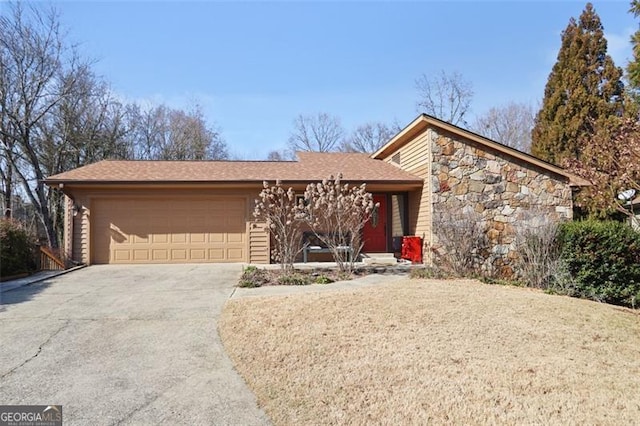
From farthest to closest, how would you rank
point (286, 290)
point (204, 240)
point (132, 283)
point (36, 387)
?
point (204, 240) < point (132, 283) < point (286, 290) < point (36, 387)

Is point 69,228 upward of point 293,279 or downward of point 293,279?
upward

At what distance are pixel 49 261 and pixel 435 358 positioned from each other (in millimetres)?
10983

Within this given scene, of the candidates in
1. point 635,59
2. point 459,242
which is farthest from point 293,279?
point 635,59

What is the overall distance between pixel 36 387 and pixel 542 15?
45.4 ft

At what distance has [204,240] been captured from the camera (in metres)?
12.1

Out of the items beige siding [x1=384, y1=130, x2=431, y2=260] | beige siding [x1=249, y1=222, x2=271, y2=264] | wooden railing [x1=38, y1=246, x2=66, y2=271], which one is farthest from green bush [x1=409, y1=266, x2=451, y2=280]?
wooden railing [x1=38, y1=246, x2=66, y2=271]

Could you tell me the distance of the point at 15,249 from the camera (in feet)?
32.2

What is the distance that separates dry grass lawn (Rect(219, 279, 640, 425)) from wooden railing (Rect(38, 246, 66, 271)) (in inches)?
288

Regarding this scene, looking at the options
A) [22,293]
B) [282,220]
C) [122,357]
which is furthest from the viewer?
[282,220]

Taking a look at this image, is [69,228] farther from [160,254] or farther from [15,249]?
[160,254]

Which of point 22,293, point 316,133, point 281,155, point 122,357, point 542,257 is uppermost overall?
point 316,133

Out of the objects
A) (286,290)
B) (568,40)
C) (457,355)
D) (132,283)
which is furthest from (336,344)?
(568,40)

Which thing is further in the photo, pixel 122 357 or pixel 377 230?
pixel 377 230

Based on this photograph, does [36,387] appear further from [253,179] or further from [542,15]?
[542,15]
